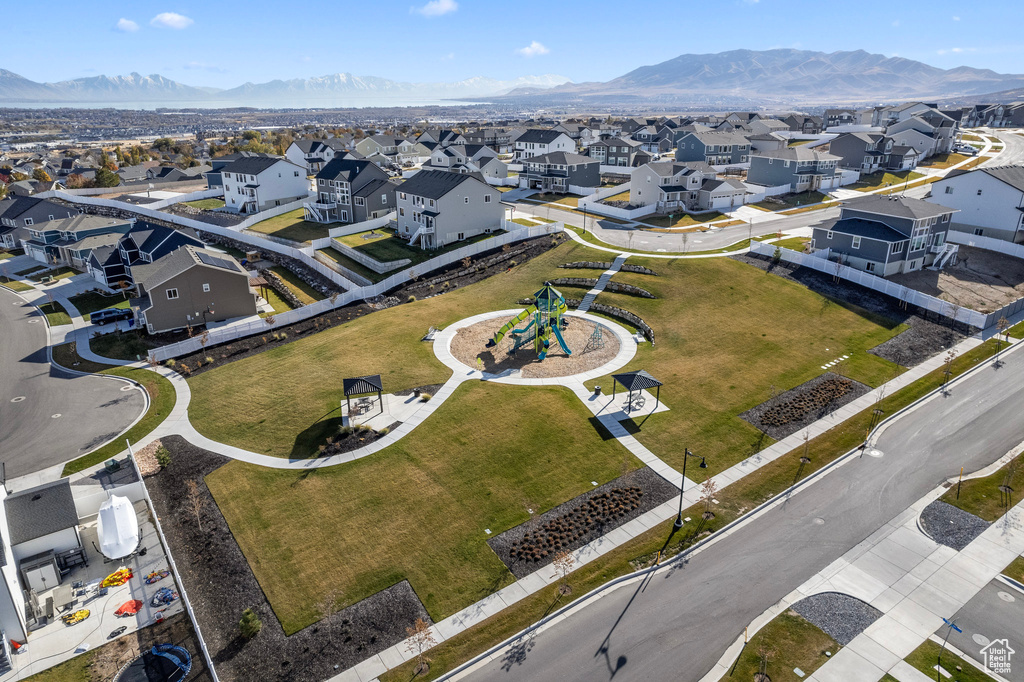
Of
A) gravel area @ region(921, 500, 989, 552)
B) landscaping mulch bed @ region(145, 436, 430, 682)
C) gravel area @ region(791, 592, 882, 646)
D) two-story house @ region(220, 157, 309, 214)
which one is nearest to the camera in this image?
landscaping mulch bed @ region(145, 436, 430, 682)

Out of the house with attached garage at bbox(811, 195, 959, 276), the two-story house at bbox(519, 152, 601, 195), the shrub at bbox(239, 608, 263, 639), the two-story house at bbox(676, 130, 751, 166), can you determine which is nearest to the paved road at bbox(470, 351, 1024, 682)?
the shrub at bbox(239, 608, 263, 639)

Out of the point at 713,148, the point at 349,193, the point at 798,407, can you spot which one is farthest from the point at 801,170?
the point at 349,193

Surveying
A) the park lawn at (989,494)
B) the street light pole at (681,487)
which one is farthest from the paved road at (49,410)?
the park lawn at (989,494)

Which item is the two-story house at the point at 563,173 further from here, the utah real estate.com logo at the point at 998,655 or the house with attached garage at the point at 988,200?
the utah real estate.com logo at the point at 998,655

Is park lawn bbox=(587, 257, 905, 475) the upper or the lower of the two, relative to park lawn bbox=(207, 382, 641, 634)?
upper

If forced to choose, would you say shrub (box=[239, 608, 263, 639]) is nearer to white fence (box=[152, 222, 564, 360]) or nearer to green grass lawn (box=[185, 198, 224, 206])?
white fence (box=[152, 222, 564, 360])

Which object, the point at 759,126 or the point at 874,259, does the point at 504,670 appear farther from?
the point at 759,126
